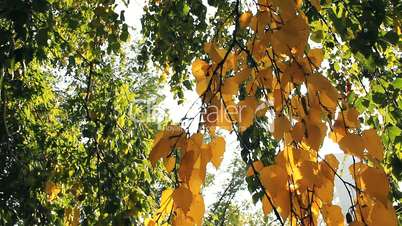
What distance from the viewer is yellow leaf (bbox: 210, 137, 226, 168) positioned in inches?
19.6

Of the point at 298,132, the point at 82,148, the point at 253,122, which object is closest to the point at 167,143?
the point at 298,132

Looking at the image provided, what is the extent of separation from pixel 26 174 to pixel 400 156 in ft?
6.20

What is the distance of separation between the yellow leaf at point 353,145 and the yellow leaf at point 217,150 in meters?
0.13

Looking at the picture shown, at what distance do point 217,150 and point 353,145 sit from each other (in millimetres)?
144

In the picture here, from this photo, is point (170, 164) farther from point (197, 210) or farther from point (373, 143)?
point (373, 143)

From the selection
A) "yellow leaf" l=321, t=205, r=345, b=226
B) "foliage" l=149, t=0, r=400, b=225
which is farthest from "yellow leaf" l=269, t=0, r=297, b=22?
"yellow leaf" l=321, t=205, r=345, b=226

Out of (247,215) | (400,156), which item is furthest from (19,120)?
(247,215)

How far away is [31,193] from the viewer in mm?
2422

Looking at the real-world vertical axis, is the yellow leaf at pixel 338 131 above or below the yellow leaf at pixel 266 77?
below

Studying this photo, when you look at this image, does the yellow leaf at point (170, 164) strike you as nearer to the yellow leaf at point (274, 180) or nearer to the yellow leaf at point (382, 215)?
the yellow leaf at point (274, 180)

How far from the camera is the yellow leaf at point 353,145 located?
46 centimetres

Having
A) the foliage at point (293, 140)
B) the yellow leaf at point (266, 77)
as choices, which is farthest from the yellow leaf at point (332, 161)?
the yellow leaf at point (266, 77)

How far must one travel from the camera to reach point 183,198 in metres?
0.45

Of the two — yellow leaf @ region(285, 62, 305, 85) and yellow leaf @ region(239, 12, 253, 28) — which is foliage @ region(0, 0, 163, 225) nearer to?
yellow leaf @ region(239, 12, 253, 28)
